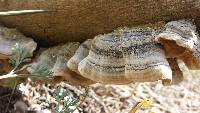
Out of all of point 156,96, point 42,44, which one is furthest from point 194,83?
point 42,44

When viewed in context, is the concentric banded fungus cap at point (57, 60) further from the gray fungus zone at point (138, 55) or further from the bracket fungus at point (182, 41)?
the bracket fungus at point (182, 41)

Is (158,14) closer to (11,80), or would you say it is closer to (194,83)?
(11,80)

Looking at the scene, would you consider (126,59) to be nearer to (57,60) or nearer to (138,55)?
(138,55)

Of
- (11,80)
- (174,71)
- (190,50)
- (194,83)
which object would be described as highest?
(190,50)

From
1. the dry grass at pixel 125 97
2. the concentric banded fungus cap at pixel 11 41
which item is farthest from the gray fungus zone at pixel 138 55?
the dry grass at pixel 125 97

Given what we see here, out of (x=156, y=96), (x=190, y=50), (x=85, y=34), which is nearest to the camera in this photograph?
(x=190, y=50)

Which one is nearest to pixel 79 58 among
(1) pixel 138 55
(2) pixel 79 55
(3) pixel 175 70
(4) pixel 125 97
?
(2) pixel 79 55

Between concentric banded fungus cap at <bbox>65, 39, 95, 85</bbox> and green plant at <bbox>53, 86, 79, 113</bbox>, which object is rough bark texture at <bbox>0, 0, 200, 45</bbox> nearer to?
concentric banded fungus cap at <bbox>65, 39, 95, 85</bbox>
